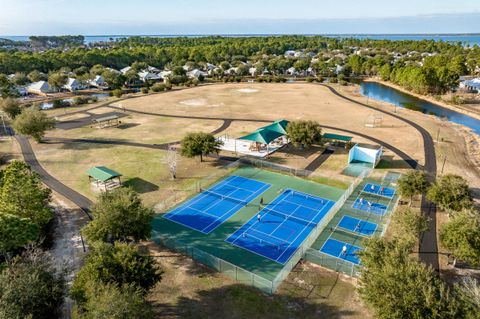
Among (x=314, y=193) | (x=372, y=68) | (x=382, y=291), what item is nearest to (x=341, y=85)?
(x=372, y=68)

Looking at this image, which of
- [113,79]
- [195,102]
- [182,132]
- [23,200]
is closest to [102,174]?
[23,200]

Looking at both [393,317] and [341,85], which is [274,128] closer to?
[393,317]

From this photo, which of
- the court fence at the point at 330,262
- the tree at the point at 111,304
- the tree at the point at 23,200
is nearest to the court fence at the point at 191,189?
the tree at the point at 23,200

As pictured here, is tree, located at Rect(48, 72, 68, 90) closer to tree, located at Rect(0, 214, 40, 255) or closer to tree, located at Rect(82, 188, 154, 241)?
tree, located at Rect(0, 214, 40, 255)

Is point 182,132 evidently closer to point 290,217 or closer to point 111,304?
point 290,217

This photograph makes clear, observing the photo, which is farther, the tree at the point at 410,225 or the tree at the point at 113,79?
the tree at the point at 113,79

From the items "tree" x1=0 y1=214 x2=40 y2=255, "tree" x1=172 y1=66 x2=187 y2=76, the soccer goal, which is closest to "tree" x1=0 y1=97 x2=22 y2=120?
"tree" x1=0 y1=214 x2=40 y2=255

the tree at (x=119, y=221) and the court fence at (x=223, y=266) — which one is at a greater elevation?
the tree at (x=119, y=221)

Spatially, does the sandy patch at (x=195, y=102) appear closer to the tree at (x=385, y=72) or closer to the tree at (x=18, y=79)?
the tree at (x=18, y=79)
